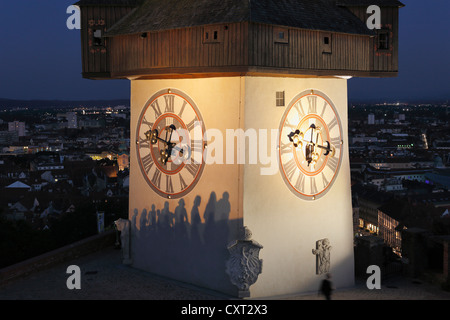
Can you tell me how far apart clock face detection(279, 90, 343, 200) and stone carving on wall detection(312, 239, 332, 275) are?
32.0 inches

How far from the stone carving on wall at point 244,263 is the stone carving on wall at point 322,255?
1.57 m

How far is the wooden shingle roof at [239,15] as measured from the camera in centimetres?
1105

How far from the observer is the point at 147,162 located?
12.9 m

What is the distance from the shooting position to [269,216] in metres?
11.5

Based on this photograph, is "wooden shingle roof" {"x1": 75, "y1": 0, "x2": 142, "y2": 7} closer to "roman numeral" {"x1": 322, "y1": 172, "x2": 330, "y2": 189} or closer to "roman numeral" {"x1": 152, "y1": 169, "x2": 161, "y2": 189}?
"roman numeral" {"x1": 152, "y1": 169, "x2": 161, "y2": 189}

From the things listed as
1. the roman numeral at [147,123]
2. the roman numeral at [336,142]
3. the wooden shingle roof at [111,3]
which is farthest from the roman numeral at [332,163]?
the wooden shingle roof at [111,3]

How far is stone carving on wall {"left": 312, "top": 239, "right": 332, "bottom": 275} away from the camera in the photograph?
486 inches

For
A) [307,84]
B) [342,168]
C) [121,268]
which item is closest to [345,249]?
[342,168]

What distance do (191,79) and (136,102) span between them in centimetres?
169

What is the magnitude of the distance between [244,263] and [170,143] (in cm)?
260

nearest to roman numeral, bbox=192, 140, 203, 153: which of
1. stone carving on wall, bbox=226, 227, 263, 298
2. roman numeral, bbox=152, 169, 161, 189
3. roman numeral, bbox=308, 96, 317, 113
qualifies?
roman numeral, bbox=152, 169, 161, 189

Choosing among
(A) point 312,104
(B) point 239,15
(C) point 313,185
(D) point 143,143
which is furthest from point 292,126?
(D) point 143,143

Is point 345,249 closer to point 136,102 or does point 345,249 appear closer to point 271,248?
point 271,248

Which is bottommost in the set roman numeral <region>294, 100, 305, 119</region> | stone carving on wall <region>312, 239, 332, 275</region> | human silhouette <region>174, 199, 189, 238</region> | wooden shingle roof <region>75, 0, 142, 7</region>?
stone carving on wall <region>312, 239, 332, 275</region>
